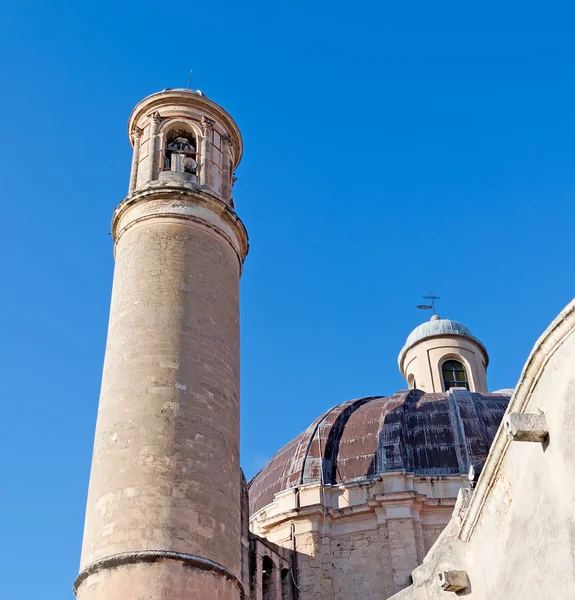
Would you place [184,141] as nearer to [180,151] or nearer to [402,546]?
[180,151]

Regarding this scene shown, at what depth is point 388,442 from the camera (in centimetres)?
2191

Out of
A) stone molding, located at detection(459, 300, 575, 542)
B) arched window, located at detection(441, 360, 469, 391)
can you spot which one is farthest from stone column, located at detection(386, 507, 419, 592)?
stone molding, located at detection(459, 300, 575, 542)

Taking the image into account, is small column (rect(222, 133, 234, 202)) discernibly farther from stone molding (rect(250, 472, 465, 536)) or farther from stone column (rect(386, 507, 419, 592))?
stone column (rect(386, 507, 419, 592))

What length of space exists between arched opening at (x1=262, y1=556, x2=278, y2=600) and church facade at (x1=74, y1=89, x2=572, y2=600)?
0.05 metres

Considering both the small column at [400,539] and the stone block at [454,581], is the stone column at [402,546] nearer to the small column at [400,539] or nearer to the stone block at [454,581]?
the small column at [400,539]

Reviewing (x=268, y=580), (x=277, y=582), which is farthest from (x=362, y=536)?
(x=268, y=580)

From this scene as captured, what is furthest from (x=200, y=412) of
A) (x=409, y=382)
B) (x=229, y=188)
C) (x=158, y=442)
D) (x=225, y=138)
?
(x=409, y=382)

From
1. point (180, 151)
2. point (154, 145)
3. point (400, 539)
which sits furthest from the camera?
point (400, 539)

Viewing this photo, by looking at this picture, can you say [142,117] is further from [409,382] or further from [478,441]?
[409,382]

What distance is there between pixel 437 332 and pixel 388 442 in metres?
8.12

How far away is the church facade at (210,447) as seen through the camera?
11938 millimetres

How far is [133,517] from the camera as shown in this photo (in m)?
11.8

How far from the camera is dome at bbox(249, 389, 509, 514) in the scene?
70.4ft

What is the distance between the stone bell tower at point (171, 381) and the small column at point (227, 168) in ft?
0.13
